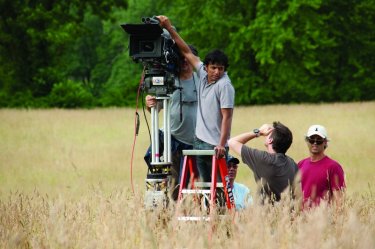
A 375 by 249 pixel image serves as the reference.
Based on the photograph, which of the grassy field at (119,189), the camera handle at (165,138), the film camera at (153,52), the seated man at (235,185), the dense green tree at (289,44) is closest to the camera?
the grassy field at (119,189)

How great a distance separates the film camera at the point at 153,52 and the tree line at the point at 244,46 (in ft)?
88.1

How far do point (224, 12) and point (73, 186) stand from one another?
94.0 feet

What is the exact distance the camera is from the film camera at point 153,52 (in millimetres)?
6133

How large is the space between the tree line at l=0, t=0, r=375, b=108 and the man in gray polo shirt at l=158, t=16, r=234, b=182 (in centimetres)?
2673

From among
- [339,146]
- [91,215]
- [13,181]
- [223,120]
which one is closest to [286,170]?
[223,120]

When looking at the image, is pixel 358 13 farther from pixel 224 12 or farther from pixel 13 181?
Result: pixel 13 181

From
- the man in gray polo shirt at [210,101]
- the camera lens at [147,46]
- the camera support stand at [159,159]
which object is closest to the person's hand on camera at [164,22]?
the man in gray polo shirt at [210,101]

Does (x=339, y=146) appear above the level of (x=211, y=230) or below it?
below

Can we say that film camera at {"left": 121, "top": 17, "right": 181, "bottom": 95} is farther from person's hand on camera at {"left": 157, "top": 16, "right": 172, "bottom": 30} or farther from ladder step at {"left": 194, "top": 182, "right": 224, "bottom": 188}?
ladder step at {"left": 194, "top": 182, "right": 224, "bottom": 188}

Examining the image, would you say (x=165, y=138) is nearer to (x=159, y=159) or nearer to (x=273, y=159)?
(x=159, y=159)

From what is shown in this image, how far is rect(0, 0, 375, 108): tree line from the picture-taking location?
34875 mm

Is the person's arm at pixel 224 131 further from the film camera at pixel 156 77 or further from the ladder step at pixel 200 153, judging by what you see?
the film camera at pixel 156 77

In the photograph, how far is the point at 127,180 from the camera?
1195 cm

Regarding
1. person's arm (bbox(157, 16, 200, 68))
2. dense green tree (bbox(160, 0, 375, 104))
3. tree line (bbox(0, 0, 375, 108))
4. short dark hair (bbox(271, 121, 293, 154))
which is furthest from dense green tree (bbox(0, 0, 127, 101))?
short dark hair (bbox(271, 121, 293, 154))
